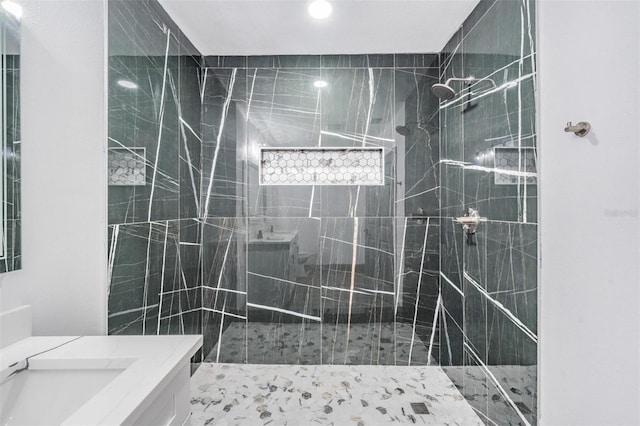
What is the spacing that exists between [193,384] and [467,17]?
3.06 m

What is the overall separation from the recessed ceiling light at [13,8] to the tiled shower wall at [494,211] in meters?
1.94

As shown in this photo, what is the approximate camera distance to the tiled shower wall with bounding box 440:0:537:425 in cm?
134

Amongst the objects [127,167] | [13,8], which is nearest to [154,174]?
[127,167]

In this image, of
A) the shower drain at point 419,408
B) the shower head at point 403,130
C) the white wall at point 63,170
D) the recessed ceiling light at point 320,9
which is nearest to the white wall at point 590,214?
the shower drain at point 419,408

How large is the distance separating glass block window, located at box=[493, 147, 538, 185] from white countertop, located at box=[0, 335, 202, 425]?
58.0 inches

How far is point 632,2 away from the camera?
843mm

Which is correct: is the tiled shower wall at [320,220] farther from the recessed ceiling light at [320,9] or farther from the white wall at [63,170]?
the white wall at [63,170]

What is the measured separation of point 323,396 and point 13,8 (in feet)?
7.90

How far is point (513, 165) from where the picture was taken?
4.74 feet

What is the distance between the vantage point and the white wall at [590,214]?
33.6 inches

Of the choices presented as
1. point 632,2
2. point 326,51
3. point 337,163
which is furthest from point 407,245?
point 632,2

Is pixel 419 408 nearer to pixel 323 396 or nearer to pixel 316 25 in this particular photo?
pixel 323 396

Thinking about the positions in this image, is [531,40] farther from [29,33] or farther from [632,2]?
[29,33]

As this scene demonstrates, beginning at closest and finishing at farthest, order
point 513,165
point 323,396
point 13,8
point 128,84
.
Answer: point 13,8 → point 513,165 → point 128,84 → point 323,396
